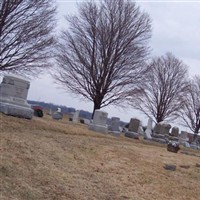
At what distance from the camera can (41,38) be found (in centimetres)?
2038

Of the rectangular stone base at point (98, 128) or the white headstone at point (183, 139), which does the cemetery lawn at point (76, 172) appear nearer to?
the rectangular stone base at point (98, 128)

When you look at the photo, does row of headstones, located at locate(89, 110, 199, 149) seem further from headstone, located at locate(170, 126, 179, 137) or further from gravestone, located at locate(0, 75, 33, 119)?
gravestone, located at locate(0, 75, 33, 119)

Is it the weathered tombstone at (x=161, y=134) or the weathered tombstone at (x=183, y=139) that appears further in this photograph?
the weathered tombstone at (x=183, y=139)

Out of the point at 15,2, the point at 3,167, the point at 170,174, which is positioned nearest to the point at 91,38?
the point at 15,2

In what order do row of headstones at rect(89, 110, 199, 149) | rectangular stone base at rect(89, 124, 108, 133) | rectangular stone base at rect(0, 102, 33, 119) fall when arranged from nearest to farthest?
rectangular stone base at rect(0, 102, 33, 119) < rectangular stone base at rect(89, 124, 108, 133) < row of headstones at rect(89, 110, 199, 149)

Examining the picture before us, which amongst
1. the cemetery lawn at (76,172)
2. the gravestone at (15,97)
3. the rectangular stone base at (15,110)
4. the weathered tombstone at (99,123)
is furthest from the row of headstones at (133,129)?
the cemetery lawn at (76,172)

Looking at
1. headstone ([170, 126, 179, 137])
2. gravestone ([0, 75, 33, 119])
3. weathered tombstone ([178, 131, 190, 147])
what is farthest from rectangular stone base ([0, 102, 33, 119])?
weathered tombstone ([178, 131, 190, 147])

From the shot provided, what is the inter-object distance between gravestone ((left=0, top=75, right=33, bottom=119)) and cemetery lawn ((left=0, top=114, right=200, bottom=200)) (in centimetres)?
107

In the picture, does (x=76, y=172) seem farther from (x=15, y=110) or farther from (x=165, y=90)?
(x=165, y=90)

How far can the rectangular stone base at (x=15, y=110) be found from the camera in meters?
12.5

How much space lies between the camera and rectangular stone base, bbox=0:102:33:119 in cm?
1252

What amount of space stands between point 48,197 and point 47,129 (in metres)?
5.73

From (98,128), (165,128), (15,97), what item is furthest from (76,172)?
(165,128)

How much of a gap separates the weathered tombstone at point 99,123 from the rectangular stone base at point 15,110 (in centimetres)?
542
